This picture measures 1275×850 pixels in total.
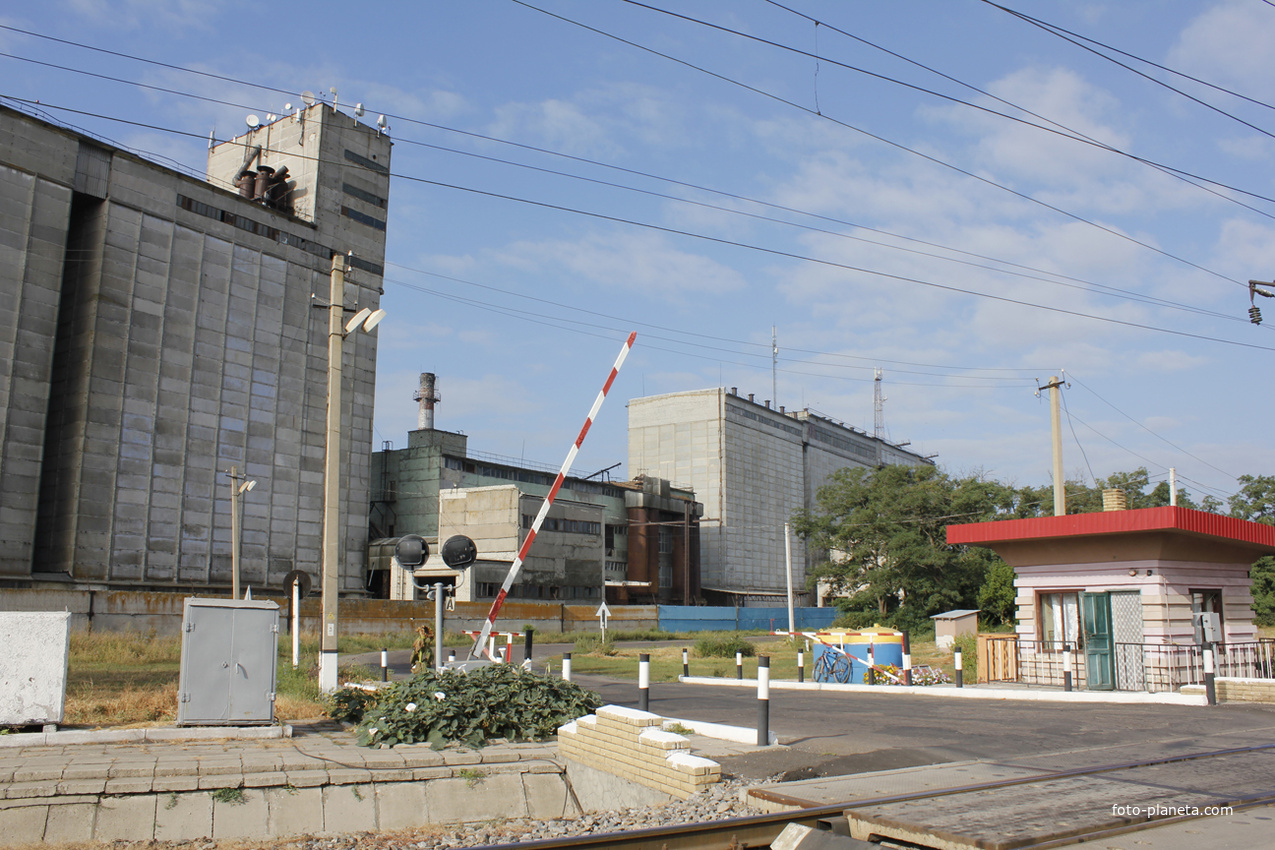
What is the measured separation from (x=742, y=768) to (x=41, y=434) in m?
48.6

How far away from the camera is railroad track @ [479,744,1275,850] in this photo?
6195 millimetres

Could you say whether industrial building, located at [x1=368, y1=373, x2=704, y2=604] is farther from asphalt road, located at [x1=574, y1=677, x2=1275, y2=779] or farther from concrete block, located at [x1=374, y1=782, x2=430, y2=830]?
concrete block, located at [x1=374, y1=782, x2=430, y2=830]

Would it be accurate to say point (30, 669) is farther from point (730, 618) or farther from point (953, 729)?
point (730, 618)

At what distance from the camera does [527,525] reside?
221 ft

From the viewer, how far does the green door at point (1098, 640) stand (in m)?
18.2

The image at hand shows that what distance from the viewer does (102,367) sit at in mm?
49281

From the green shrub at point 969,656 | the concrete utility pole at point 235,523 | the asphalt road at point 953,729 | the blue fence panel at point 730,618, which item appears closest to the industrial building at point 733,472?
the blue fence panel at point 730,618

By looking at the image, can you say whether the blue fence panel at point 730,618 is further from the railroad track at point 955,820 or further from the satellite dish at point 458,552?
the railroad track at point 955,820

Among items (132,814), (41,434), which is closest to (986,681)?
(132,814)

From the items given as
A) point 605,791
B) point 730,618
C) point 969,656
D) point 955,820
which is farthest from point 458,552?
point 730,618

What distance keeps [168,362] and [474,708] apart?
158 feet

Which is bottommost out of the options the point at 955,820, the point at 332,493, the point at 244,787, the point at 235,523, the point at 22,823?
the point at 22,823

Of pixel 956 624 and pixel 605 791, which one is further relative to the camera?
pixel 956 624

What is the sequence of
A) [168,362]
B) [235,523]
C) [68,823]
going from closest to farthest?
1. [68,823]
2. [235,523]
3. [168,362]
